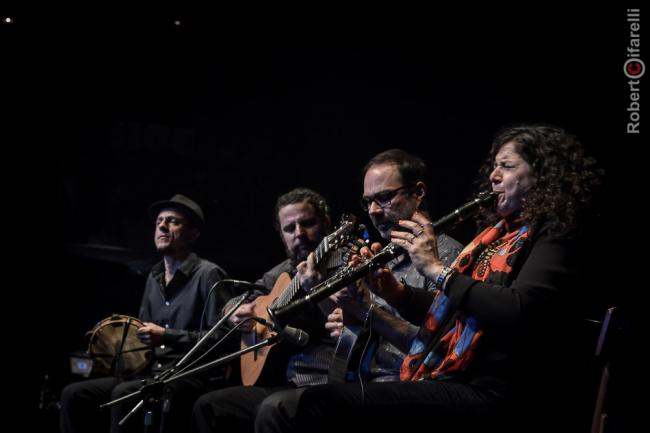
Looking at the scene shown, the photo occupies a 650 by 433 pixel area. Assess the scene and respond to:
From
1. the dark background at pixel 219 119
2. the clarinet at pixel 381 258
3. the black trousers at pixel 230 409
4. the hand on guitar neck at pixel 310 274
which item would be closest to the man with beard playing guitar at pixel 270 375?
the black trousers at pixel 230 409

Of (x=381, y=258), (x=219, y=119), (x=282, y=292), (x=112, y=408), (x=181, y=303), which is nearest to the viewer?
(x=381, y=258)

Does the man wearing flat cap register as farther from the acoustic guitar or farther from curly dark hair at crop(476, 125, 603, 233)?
curly dark hair at crop(476, 125, 603, 233)

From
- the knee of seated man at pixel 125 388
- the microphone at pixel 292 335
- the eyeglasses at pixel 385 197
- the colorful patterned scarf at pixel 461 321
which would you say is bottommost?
the knee of seated man at pixel 125 388

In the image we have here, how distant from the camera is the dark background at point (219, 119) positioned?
5.08 metres

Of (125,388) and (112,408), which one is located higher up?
(125,388)

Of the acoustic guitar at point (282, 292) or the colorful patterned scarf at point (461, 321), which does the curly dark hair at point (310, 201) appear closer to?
the acoustic guitar at point (282, 292)

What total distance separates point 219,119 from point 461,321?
187 inches

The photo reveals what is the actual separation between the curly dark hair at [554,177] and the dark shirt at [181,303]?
8.33 feet

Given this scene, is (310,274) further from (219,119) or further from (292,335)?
(219,119)

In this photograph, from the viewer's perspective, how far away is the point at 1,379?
5730mm

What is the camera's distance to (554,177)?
2.41 meters

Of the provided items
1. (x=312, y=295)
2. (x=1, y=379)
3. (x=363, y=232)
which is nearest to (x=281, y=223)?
(x=363, y=232)

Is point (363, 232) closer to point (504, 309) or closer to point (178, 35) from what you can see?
point (504, 309)

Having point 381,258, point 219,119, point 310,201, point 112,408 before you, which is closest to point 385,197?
point 381,258
